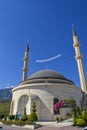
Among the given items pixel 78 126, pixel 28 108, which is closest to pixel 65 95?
pixel 28 108

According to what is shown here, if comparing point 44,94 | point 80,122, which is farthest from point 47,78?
point 80,122

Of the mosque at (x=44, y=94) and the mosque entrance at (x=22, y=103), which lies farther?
the mosque entrance at (x=22, y=103)

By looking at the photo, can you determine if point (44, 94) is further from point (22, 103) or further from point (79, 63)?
point (79, 63)

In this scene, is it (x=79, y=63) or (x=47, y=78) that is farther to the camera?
(x=79, y=63)

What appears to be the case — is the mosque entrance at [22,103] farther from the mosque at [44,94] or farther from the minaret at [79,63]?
the minaret at [79,63]

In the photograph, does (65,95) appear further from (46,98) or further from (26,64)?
(26,64)

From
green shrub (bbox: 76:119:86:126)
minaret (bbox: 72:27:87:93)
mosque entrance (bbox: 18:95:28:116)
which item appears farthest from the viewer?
minaret (bbox: 72:27:87:93)

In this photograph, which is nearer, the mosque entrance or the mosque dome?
the mosque entrance

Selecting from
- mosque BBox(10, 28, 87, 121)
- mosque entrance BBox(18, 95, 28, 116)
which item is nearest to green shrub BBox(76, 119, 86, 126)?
mosque BBox(10, 28, 87, 121)

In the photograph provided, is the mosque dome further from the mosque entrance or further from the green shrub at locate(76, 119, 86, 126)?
the green shrub at locate(76, 119, 86, 126)

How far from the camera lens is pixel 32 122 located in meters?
26.4

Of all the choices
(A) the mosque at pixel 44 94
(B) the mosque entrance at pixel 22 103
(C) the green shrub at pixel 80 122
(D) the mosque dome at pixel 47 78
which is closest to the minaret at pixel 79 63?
(A) the mosque at pixel 44 94

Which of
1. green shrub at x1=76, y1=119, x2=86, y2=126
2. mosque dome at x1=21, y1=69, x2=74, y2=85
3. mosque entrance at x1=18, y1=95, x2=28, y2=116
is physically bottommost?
green shrub at x1=76, y1=119, x2=86, y2=126

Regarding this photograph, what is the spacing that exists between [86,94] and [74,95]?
8651 mm
